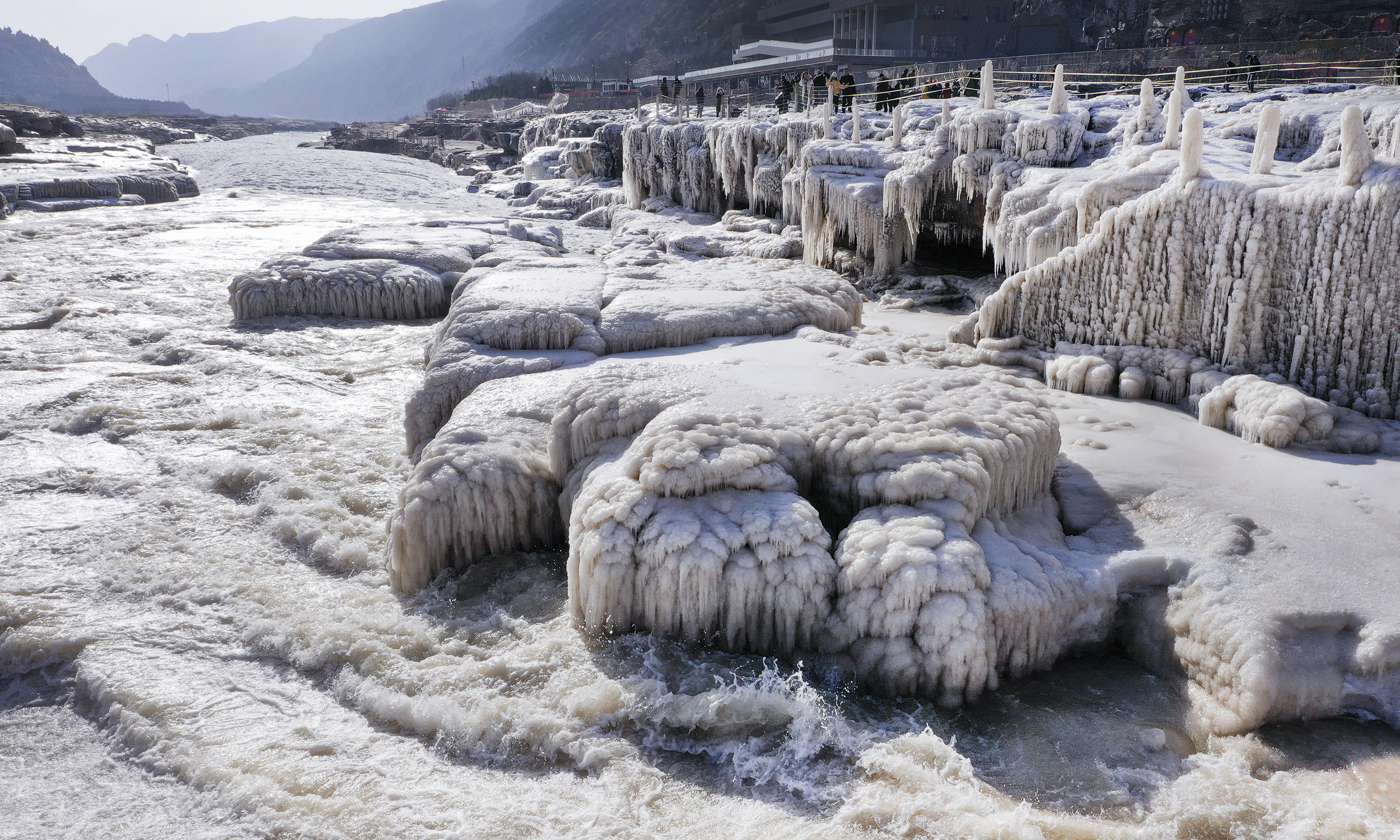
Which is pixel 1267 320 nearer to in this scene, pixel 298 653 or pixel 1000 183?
pixel 1000 183

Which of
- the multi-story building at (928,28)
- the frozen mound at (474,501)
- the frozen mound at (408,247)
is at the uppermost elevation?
the multi-story building at (928,28)

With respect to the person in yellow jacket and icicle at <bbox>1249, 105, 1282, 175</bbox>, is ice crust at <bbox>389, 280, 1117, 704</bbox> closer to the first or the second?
icicle at <bbox>1249, 105, 1282, 175</bbox>

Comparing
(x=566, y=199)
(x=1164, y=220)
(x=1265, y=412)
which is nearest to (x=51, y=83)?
(x=566, y=199)

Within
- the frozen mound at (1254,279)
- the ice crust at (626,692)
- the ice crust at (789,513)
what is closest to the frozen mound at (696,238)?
the frozen mound at (1254,279)

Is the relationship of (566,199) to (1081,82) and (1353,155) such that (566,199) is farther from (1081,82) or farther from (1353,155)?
(1353,155)

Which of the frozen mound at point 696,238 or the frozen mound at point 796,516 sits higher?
the frozen mound at point 696,238

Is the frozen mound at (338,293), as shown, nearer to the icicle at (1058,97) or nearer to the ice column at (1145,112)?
the icicle at (1058,97)
